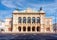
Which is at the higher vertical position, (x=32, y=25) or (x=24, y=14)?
(x=24, y=14)

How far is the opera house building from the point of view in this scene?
8825 cm

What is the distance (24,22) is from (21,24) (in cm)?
252

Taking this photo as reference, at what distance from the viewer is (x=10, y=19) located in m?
96.0

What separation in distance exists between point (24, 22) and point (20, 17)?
139 inches

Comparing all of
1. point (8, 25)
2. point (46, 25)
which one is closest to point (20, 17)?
point (8, 25)

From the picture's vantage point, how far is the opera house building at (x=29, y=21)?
290 ft

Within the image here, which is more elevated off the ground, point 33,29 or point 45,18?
point 45,18

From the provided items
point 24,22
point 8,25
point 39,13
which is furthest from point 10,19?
point 39,13

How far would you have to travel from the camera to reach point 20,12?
89.6 meters

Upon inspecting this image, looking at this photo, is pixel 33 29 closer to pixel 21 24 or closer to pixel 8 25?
pixel 21 24

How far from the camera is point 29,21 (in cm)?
8962

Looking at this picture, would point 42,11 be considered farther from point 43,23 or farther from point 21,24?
point 21,24

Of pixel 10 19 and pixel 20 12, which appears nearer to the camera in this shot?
pixel 20 12

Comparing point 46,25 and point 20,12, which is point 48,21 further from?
point 20,12
